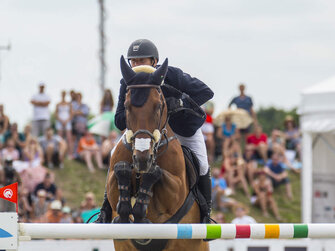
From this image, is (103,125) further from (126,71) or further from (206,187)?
(126,71)

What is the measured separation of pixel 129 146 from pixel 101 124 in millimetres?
10408

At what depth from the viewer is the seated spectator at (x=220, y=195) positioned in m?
14.2

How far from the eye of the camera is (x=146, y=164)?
187 inches

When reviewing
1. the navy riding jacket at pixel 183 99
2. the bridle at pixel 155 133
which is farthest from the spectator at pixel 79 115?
the bridle at pixel 155 133

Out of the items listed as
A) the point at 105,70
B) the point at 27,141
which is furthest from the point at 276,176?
the point at 105,70

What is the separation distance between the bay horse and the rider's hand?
0.31 feet

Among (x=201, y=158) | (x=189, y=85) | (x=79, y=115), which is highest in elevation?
(x=189, y=85)

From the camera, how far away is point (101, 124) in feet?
50.5

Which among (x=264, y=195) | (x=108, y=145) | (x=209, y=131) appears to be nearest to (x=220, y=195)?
(x=264, y=195)

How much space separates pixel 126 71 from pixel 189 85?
0.80m

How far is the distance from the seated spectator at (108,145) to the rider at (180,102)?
348 inches

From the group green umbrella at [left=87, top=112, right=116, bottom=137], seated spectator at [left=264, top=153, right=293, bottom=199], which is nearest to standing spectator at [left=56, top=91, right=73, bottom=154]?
green umbrella at [left=87, top=112, right=116, bottom=137]

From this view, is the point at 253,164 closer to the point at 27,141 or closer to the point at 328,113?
the point at 328,113

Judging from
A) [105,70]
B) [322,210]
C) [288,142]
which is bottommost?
[322,210]
